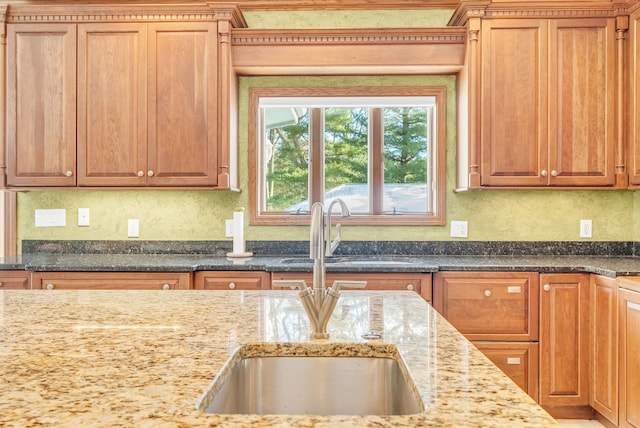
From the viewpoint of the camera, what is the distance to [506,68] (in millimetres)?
2957

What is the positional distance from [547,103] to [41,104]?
309cm

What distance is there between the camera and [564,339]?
8.89ft

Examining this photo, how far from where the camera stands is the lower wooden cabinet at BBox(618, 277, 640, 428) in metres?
2.35

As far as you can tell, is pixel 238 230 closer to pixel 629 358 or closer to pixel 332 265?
pixel 332 265

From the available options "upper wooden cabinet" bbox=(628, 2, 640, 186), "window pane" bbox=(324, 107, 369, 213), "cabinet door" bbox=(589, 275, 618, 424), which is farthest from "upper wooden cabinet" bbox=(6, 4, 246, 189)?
"upper wooden cabinet" bbox=(628, 2, 640, 186)

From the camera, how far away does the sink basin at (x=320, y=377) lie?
3.45ft

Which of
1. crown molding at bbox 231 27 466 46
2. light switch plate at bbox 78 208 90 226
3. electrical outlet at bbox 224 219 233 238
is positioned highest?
crown molding at bbox 231 27 466 46

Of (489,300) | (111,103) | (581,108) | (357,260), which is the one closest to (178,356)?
(489,300)

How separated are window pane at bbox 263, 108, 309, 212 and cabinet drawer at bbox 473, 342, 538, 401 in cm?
151

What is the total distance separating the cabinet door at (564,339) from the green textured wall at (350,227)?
2.15 ft

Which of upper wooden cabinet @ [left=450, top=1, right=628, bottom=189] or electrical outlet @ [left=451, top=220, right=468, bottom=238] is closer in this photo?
upper wooden cabinet @ [left=450, top=1, right=628, bottom=189]

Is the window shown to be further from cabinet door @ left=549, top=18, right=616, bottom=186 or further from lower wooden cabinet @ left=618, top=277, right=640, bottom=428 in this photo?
lower wooden cabinet @ left=618, top=277, right=640, bottom=428

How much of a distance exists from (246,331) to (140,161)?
84.1 inches

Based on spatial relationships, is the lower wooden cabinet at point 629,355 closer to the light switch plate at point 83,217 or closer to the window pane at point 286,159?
the window pane at point 286,159
